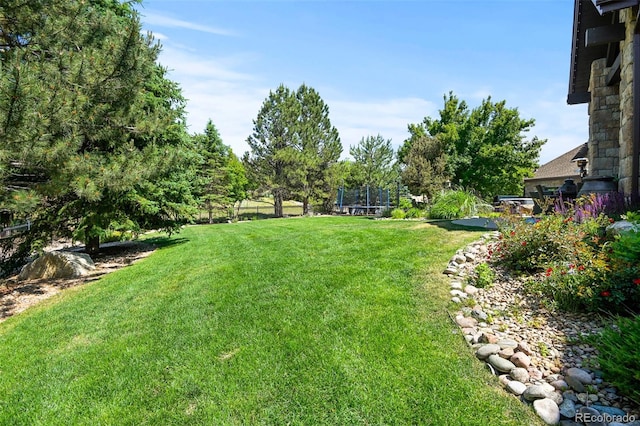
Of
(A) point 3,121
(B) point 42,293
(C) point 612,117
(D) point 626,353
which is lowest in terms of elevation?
(B) point 42,293

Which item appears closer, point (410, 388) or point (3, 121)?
point (410, 388)

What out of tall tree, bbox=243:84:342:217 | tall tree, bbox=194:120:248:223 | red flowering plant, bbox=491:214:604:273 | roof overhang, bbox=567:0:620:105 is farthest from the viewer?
tall tree, bbox=243:84:342:217

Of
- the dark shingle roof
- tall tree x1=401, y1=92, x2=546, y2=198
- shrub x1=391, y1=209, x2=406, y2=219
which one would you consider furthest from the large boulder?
the dark shingle roof

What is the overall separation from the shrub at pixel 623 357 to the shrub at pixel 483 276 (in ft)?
4.50

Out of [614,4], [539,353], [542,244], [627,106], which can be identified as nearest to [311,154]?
[627,106]

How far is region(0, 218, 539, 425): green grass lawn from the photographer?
2.02 metres

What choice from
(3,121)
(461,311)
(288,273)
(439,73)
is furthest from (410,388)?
(439,73)

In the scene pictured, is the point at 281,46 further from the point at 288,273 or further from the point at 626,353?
the point at 626,353

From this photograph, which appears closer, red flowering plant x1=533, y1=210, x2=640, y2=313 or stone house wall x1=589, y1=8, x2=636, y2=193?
red flowering plant x1=533, y1=210, x2=640, y2=313

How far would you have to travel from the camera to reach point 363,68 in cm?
1095

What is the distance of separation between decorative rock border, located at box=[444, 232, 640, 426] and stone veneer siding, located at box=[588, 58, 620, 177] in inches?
204

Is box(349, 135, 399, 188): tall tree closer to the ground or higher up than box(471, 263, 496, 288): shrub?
higher up

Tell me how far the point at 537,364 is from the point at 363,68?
1071cm

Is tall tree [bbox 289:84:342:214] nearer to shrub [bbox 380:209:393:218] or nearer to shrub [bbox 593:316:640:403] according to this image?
shrub [bbox 380:209:393:218]
